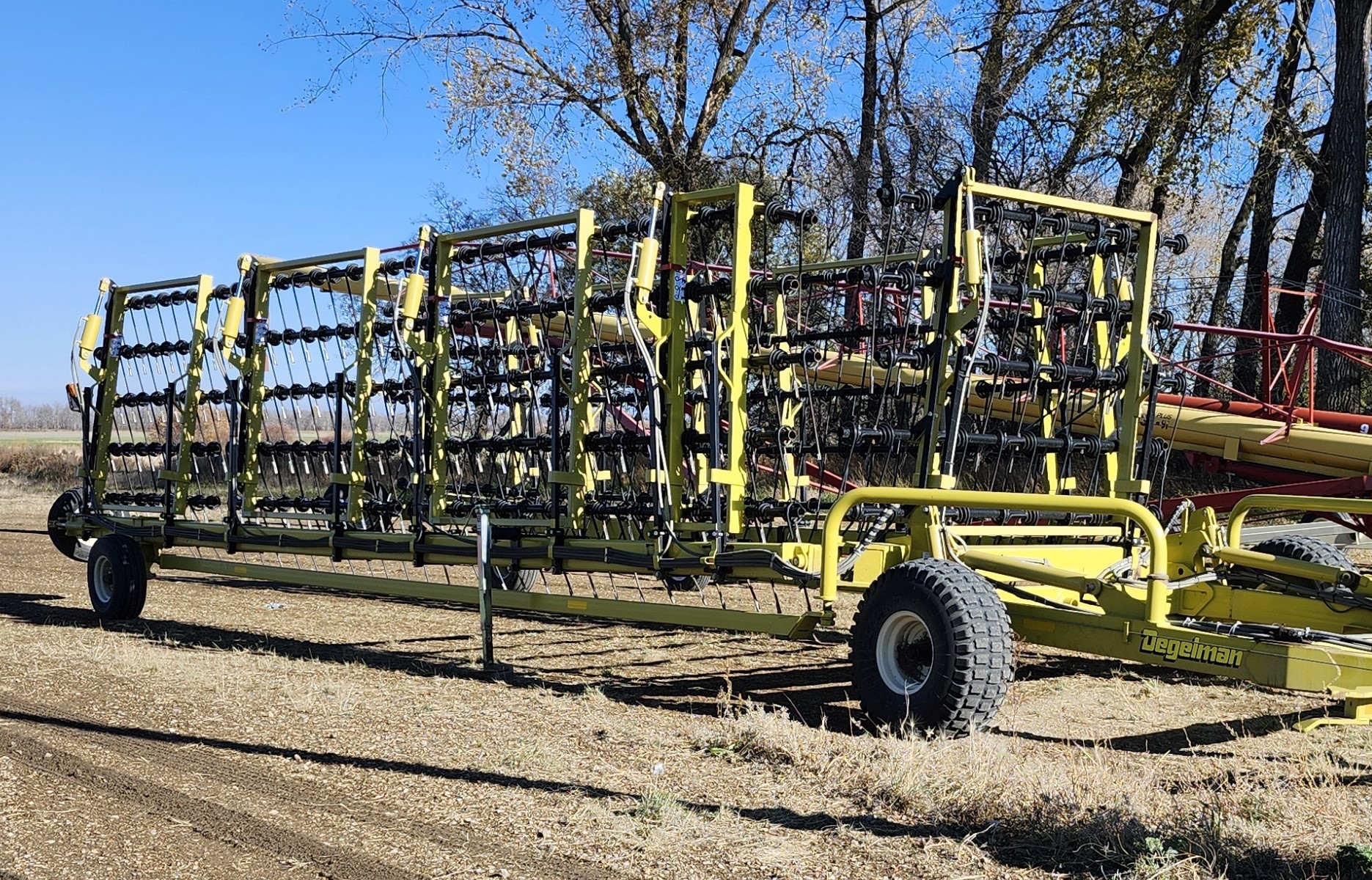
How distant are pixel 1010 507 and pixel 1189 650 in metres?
1.06

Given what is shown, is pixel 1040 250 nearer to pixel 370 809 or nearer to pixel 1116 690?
pixel 1116 690

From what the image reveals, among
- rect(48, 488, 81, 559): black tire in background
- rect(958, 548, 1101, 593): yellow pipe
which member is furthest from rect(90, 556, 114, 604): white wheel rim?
rect(958, 548, 1101, 593): yellow pipe

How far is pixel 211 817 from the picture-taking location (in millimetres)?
5090

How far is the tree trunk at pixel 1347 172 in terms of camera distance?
19234 millimetres

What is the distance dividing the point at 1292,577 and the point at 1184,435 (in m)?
6.05

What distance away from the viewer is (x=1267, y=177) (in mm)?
22484

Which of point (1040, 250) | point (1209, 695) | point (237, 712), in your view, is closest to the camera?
point (237, 712)

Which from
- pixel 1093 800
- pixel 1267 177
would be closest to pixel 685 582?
pixel 1093 800

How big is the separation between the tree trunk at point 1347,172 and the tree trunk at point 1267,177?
1671mm

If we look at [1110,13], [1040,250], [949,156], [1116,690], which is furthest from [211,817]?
[949,156]

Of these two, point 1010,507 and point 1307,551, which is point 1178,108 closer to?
point 1307,551

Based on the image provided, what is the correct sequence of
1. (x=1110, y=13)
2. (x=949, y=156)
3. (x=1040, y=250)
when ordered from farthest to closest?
1. (x=949, y=156)
2. (x=1110, y=13)
3. (x=1040, y=250)

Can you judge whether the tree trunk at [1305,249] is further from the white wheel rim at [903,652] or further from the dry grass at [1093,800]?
the dry grass at [1093,800]

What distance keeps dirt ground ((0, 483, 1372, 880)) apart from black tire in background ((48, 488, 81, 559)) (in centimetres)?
377
